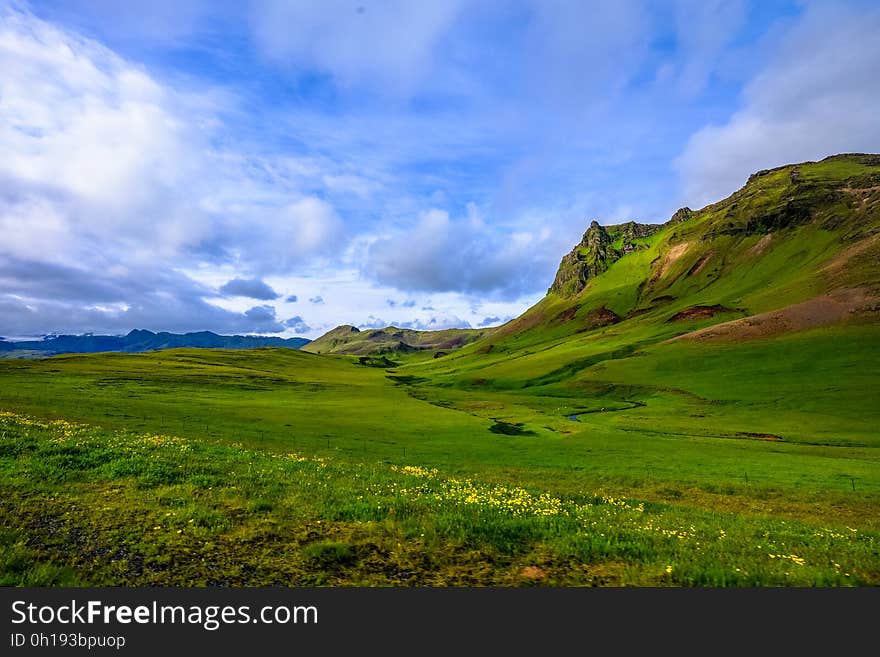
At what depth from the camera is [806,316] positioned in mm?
138500

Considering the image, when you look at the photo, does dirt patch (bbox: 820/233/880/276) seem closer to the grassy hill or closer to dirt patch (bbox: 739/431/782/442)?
the grassy hill

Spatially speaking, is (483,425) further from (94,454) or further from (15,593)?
(15,593)

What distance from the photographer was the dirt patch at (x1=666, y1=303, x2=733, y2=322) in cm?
18175

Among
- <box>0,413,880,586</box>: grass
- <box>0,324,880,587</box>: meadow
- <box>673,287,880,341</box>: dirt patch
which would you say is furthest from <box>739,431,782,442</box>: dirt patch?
<box>673,287,880,341</box>: dirt patch

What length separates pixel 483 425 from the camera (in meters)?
73.4

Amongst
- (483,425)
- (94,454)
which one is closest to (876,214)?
(483,425)

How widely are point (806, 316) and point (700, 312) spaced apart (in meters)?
50.0

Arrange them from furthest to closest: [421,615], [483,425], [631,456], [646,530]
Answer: [483,425] → [631,456] → [646,530] → [421,615]

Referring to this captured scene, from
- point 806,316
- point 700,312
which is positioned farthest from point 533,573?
point 700,312

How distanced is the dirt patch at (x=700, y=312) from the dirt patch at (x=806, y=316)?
29.4m

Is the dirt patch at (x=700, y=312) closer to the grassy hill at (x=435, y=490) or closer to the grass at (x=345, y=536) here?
the grassy hill at (x=435, y=490)

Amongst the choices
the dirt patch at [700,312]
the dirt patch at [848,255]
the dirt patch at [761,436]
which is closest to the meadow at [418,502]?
the dirt patch at [761,436]

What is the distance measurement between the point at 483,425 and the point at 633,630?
220 feet

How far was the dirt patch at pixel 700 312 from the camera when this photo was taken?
596 ft
